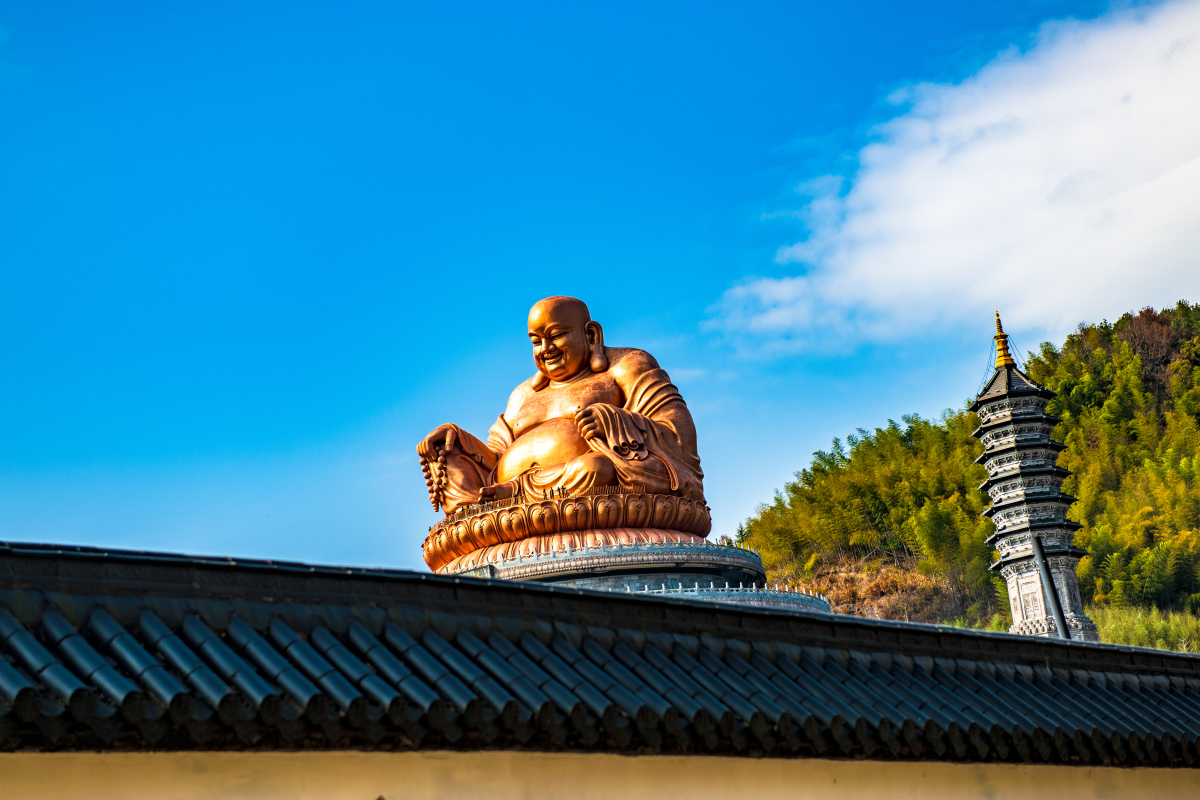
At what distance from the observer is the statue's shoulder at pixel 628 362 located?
1519 cm

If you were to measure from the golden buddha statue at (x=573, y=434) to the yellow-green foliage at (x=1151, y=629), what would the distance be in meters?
18.8

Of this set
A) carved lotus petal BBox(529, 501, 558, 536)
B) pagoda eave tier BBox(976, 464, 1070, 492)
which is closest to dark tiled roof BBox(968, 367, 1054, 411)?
pagoda eave tier BBox(976, 464, 1070, 492)

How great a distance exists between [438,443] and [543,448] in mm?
1322

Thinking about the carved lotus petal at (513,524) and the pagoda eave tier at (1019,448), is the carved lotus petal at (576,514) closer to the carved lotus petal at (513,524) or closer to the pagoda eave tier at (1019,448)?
the carved lotus petal at (513,524)

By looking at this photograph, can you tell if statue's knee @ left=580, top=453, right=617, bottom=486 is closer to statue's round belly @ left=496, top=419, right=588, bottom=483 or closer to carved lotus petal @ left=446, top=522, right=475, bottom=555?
statue's round belly @ left=496, top=419, right=588, bottom=483


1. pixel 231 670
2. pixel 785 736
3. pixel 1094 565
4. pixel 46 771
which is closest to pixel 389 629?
pixel 231 670

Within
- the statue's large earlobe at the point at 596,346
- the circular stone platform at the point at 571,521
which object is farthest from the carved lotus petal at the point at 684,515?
the statue's large earlobe at the point at 596,346

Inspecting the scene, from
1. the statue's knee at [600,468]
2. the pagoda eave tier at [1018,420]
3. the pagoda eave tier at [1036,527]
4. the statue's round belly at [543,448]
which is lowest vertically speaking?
the pagoda eave tier at [1036,527]

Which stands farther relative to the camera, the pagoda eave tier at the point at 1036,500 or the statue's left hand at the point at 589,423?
the pagoda eave tier at the point at 1036,500

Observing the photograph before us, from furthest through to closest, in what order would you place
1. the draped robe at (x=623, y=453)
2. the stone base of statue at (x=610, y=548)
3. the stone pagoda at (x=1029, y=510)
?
1. the stone pagoda at (x=1029, y=510)
2. the draped robe at (x=623, y=453)
3. the stone base of statue at (x=610, y=548)

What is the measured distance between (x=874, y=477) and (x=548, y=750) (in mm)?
40420

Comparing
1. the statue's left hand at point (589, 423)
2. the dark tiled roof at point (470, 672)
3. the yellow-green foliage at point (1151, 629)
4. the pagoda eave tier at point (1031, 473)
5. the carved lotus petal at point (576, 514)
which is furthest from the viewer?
the yellow-green foliage at point (1151, 629)

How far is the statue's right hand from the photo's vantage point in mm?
14742

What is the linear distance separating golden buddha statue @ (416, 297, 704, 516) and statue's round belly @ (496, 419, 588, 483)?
11 millimetres
